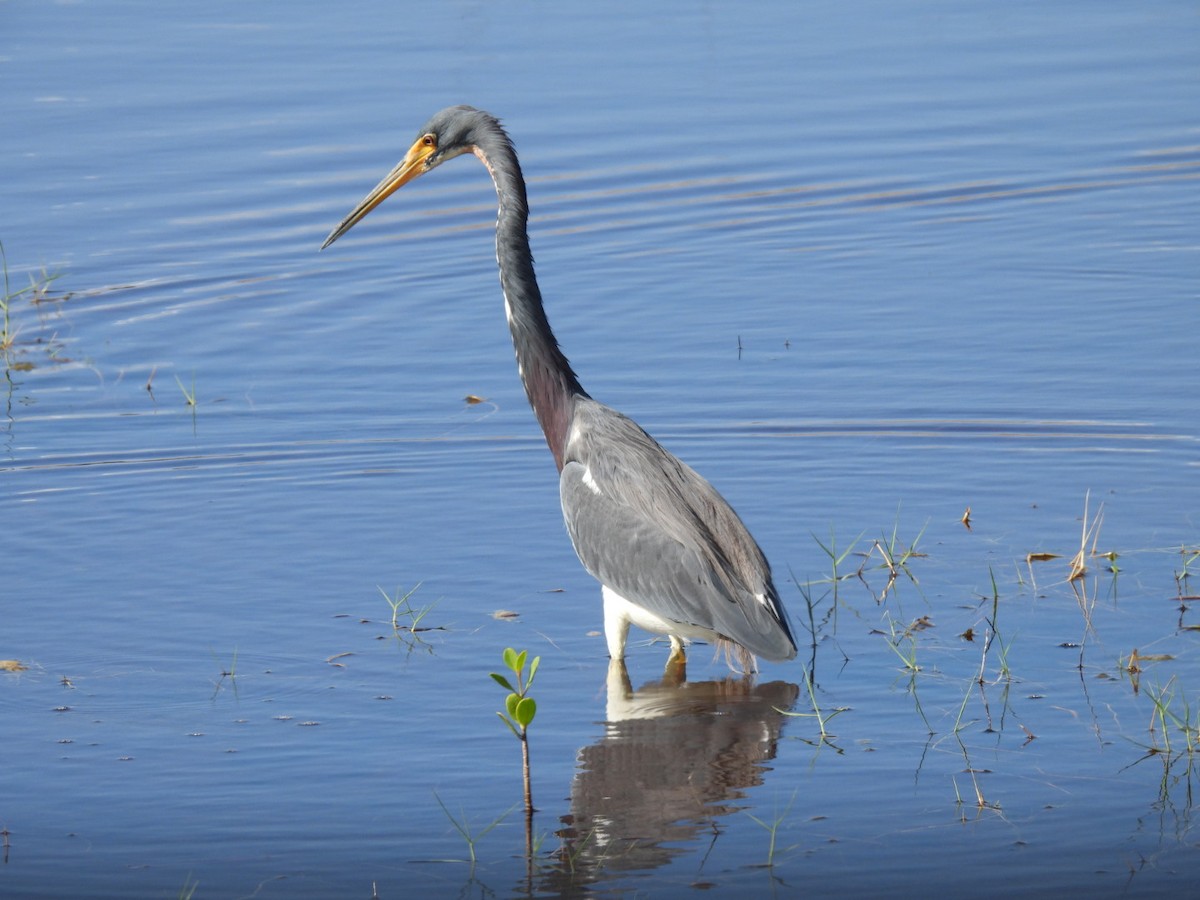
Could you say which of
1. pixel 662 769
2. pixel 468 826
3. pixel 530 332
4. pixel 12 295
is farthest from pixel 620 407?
pixel 468 826

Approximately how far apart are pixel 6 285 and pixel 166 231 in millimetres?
1986

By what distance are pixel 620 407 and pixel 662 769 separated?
3.45 m

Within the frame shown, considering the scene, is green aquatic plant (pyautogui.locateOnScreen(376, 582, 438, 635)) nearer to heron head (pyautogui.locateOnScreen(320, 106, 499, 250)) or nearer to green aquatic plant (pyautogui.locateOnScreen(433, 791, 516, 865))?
green aquatic plant (pyautogui.locateOnScreen(433, 791, 516, 865))

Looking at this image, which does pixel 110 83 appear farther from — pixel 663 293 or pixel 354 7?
pixel 663 293

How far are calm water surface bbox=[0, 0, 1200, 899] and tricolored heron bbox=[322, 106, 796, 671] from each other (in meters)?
0.26

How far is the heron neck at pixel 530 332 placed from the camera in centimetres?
738

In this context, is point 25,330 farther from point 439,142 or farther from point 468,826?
point 468,826

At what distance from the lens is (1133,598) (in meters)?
6.95

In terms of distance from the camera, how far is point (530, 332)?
7.41 m

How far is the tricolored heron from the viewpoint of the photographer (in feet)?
21.5

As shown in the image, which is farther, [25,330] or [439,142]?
[25,330]

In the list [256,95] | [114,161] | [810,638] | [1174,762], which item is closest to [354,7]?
[256,95]

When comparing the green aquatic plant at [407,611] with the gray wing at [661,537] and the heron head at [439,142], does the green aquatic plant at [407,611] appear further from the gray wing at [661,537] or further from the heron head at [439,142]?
the heron head at [439,142]

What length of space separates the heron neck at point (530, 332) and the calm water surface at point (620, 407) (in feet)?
2.17
